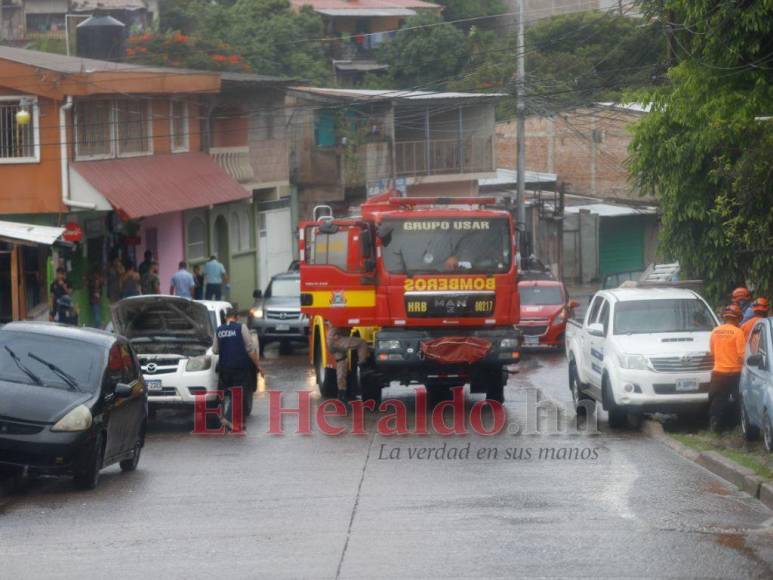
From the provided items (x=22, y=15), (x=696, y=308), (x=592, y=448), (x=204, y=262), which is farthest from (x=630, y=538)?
(x=22, y=15)

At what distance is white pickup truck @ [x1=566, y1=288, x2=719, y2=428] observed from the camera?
1789 centimetres

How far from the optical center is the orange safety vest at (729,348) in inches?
664

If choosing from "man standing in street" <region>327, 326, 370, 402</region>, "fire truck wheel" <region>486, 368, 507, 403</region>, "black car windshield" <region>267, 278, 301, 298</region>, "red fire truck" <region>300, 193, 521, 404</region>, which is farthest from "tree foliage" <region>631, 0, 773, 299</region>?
"black car windshield" <region>267, 278, 301, 298</region>

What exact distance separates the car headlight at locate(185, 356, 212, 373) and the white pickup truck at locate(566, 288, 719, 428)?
5.51m

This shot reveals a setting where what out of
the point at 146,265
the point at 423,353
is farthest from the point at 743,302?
the point at 146,265

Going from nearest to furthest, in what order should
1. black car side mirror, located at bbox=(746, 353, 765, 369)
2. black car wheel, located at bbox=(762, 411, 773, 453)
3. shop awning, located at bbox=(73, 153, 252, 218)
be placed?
black car wheel, located at bbox=(762, 411, 773, 453), black car side mirror, located at bbox=(746, 353, 765, 369), shop awning, located at bbox=(73, 153, 252, 218)

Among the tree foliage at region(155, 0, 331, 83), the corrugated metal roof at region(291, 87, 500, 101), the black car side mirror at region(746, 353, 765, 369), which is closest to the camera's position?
the black car side mirror at region(746, 353, 765, 369)

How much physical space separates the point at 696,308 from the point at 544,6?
6550cm

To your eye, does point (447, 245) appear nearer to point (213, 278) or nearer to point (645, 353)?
point (645, 353)

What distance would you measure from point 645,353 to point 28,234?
43.0ft

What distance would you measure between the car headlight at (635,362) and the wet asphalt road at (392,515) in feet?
4.16

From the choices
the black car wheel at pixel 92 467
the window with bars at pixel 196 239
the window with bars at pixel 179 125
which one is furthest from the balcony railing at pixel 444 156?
the black car wheel at pixel 92 467

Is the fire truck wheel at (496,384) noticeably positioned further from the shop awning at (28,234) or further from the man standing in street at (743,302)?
the shop awning at (28,234)

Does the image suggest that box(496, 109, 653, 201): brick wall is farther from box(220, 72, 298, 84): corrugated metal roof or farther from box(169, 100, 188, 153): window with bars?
box(169, 100, 188, 153): window with bars
